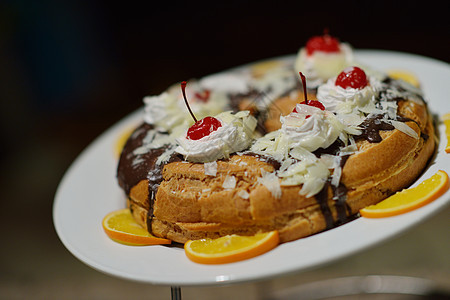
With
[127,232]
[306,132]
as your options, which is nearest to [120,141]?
[127,232]

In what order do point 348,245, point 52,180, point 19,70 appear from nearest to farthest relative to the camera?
point 348,245, point 52,180, point 19,70

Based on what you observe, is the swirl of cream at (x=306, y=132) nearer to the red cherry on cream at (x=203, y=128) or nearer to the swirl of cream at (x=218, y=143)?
the swirl of cream at (x=218, y=143)

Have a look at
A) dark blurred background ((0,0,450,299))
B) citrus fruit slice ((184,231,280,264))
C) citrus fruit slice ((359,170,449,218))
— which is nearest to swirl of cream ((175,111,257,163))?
citrus fruit slice ((184,231,280,264))

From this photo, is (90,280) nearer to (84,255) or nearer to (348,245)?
(84,255)

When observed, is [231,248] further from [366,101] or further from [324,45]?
[324,45]

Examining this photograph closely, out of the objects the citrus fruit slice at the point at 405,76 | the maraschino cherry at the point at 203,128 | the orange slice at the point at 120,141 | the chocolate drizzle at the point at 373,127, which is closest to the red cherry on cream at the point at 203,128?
the maraschino cherry at the point at 203,128

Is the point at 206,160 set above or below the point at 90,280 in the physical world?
above

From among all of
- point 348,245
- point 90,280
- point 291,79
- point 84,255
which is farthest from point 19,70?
point 348,245
